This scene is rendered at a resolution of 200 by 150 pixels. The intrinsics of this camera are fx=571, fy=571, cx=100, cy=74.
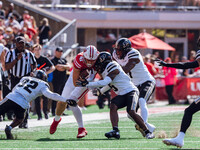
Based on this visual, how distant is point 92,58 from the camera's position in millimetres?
8797

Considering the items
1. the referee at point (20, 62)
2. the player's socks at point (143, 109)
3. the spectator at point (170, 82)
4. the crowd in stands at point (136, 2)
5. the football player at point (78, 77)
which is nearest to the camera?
the football player at point (78, 77)

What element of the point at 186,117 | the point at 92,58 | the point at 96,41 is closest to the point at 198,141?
the point at 186,117

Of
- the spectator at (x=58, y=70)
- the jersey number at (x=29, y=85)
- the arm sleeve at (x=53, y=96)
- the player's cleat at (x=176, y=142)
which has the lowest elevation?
the spectator at (x=58, y=70)

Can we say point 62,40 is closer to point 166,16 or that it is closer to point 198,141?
point 166,16

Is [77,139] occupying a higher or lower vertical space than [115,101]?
lower

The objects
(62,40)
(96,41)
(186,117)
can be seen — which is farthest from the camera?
(96,41)

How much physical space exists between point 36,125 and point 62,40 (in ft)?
27.1

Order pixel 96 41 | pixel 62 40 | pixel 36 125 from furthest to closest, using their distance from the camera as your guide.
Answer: pixel 96 41 < pixel 62 40 < pixel 36 125

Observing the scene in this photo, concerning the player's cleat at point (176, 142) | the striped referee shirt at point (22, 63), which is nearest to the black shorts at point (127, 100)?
the player's cleat at point (176, 142)

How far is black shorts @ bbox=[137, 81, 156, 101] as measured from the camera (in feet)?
32.0

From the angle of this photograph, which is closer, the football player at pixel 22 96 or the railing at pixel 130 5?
the football player at pixel 22 96

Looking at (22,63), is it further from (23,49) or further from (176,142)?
(176,142)

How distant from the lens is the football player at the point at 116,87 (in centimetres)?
863

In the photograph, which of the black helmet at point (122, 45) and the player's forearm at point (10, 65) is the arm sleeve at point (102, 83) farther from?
the player's forearm at point (10, 65)
